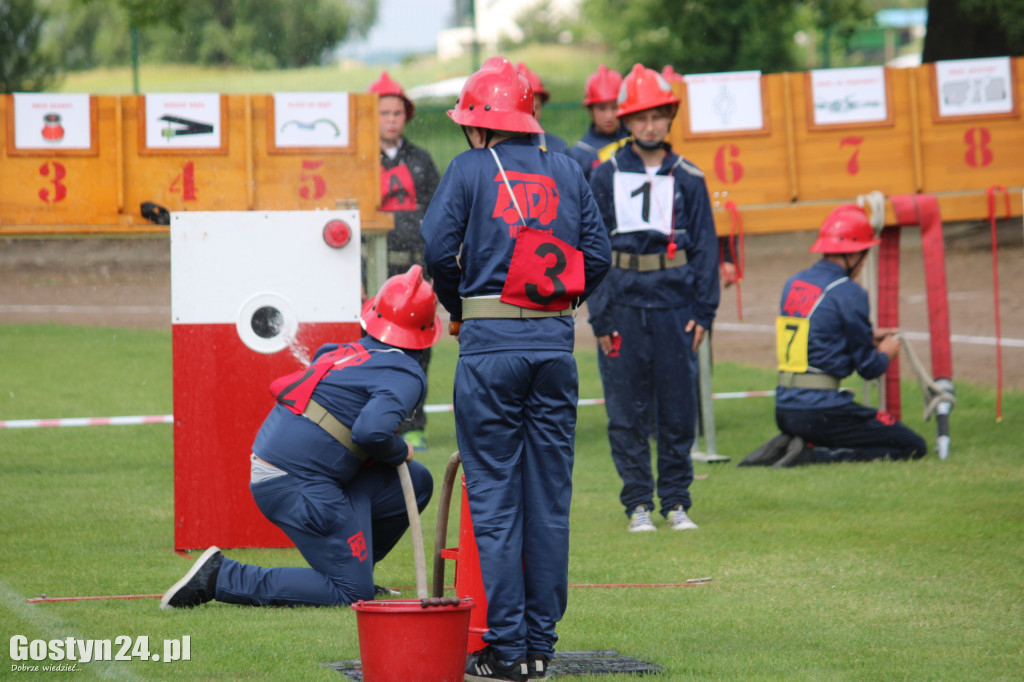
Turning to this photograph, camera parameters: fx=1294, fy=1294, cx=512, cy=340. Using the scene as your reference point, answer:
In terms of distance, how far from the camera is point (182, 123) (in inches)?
362

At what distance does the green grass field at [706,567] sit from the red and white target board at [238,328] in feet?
0.48

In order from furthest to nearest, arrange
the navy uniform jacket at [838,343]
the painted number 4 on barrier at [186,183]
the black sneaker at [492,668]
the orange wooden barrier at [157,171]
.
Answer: the painted number 4 on barrier at [186,183] → the orange wooden barrier at [157,171] → the navy uniform jacket at [838,343] → the black sneaker at [492,668]

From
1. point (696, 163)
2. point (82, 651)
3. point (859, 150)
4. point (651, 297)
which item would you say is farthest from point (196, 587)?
point (859, 150)

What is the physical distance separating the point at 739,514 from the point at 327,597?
2583 millimetres

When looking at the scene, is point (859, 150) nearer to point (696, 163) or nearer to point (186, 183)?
point (696, 163)

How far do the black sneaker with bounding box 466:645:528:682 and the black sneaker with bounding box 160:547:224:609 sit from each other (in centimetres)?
123

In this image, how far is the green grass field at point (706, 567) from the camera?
427cm

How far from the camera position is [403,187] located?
8.77 metres

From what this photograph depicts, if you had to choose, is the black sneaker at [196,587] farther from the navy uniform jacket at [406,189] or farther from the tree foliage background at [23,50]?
the tree foliage background at [23,50]

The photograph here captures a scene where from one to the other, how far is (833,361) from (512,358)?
4298 millimetres

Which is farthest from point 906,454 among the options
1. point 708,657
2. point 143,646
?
point 143,646

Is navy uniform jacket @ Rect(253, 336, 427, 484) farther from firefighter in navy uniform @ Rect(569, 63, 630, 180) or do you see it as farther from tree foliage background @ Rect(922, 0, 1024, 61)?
tree foliage background @ Rect(922, 0, 1024, 61)

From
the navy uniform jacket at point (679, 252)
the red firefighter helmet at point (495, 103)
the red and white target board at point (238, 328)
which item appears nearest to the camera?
the red firefighter helmet at point (495, 103)

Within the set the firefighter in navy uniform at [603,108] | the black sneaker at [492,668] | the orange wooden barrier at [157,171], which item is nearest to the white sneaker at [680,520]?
the black sneaker at [492,668]
